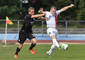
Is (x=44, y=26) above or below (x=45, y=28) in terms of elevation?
above

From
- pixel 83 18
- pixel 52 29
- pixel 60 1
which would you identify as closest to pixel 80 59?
pixel 52 29

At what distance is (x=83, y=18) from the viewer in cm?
3297

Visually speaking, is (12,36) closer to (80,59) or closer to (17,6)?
(17,6)

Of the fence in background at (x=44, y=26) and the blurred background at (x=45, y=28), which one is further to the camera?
the fence in background at (x=44, y=26)

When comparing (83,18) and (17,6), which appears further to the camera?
(17,6)

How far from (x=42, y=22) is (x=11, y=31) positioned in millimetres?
3176

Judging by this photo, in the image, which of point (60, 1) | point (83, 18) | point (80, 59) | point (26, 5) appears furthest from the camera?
point (26, 5)

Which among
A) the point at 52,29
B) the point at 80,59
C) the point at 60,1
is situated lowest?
the point at 80,59

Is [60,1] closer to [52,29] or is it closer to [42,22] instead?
[42,22]

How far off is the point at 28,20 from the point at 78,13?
76.8ft

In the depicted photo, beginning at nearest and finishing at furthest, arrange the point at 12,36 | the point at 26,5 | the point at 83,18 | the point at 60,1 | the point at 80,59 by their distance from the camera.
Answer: the point at 80,59
the point at 12,36
the point at 60,1
the point at 83,18
the point at 26,5

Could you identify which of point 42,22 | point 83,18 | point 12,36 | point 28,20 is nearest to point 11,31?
point 12,36

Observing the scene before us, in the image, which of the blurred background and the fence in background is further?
the fence in background

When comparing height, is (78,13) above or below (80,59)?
above
